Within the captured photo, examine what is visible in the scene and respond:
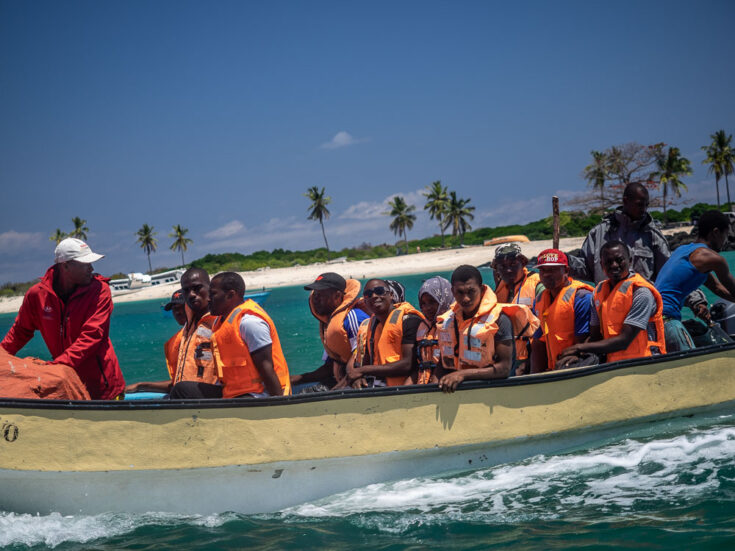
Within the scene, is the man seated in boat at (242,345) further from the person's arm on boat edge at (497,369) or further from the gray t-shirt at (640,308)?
the gray t-shirt at (640,308)

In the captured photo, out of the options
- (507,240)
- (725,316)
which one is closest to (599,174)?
(507,240)

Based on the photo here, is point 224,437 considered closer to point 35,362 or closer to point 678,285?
point 35,362

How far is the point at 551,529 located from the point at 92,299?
148 inches

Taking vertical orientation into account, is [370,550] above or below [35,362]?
below

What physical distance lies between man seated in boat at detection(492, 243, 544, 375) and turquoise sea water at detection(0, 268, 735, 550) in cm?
103

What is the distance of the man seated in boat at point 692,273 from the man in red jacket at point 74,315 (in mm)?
4921

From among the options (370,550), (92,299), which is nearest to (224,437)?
(370,550)

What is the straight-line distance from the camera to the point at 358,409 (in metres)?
4.38

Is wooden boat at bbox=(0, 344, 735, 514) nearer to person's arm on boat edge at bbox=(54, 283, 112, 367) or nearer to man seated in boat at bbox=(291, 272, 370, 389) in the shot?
person's arm on boat edge at bbox=(54, 283, 112, 367)

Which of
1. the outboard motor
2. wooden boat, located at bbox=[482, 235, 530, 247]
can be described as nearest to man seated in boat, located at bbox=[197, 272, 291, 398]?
the outboard motor

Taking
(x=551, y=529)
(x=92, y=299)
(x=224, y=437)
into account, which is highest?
(x=92, y=299)

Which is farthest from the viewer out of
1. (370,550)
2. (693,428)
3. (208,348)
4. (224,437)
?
(693,428)

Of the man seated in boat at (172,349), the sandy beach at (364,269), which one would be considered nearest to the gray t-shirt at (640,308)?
the man seated in boat at (172,349)

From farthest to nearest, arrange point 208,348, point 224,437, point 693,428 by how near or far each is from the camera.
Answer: point 693,428
point 208,348
point 224,437
